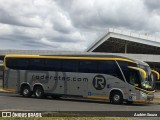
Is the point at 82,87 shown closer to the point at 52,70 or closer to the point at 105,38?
the point at 52,70

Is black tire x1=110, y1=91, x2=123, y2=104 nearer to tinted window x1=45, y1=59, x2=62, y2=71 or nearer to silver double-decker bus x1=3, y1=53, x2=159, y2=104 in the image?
silver double-decker bus x1=3, y1=53, x2=159, y2=104

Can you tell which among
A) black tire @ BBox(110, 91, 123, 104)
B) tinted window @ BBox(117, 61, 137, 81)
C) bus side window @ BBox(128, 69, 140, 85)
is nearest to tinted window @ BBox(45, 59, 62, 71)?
black tire @ BBox(110, 91, 123, 104)

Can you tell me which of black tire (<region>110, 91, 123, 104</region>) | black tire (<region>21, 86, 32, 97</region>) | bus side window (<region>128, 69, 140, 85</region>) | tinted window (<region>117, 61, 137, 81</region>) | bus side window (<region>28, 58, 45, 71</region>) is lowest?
black tire (<region>110, 91, 123, 104</region>)

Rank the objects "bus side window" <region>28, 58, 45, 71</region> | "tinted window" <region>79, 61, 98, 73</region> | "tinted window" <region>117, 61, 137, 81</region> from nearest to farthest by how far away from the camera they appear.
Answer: "tinted window" <region>117, 61, 137, 81</region>
"tinted window" <region>79, 61, 98, 73</region>
"bus side window" <region>28, 58, 45, 71</region>

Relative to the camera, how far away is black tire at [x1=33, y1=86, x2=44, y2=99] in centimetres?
2544

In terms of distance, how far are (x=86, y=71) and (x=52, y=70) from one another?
2.72m

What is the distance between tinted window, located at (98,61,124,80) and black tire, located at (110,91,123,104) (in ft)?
3.55

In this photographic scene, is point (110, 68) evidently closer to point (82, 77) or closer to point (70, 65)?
point (82, 77)

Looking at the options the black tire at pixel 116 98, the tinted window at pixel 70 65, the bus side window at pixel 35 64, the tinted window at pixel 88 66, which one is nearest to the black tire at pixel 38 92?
the bus side window at pixel 35 64

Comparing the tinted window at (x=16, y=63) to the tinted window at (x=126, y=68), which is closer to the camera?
the tinted window at (x=126, y=68)

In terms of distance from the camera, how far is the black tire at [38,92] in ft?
83.5

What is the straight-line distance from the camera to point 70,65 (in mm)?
24078

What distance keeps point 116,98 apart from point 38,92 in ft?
19.8

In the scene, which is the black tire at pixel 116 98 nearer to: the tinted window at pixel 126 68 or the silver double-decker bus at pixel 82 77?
the silver double-decker bus at pixel 82 77
